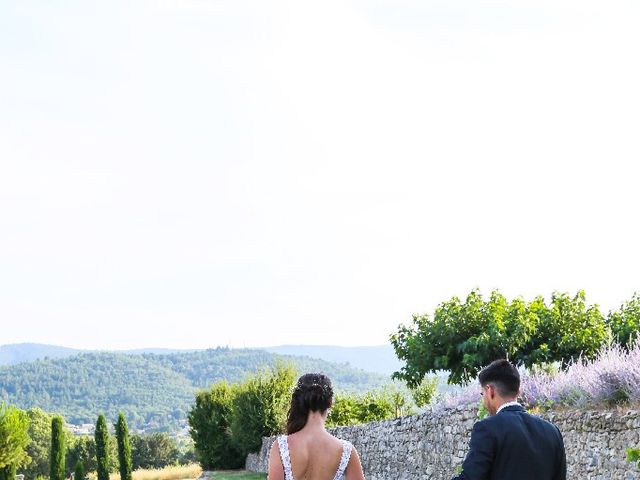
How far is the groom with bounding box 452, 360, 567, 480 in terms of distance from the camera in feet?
17.3

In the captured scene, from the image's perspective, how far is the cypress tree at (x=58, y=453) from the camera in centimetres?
4638

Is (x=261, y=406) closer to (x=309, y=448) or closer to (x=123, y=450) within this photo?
(x=123, y=450)

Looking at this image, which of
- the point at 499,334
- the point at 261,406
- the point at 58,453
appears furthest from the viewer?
the point at 58,453

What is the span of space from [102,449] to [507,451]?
42.7 meters

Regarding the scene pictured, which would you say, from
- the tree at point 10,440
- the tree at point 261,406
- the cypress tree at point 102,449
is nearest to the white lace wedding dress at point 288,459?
the tree at point 261,406

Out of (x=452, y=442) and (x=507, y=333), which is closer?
(x=452, y=442)

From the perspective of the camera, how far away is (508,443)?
5289mm

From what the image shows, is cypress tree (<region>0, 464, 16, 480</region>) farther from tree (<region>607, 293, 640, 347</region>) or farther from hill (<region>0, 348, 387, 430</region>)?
hill (<region>0, 348, 387, 430</region>)

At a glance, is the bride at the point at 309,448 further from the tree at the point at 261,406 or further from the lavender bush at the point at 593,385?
the tree at the point at 261,406

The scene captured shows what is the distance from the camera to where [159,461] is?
88.2m

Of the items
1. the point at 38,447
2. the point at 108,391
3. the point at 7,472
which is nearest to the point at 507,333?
the point at 7,472

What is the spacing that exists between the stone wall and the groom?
6088mm

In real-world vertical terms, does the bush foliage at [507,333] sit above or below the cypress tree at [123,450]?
above

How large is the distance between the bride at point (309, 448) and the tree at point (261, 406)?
1263 inches
